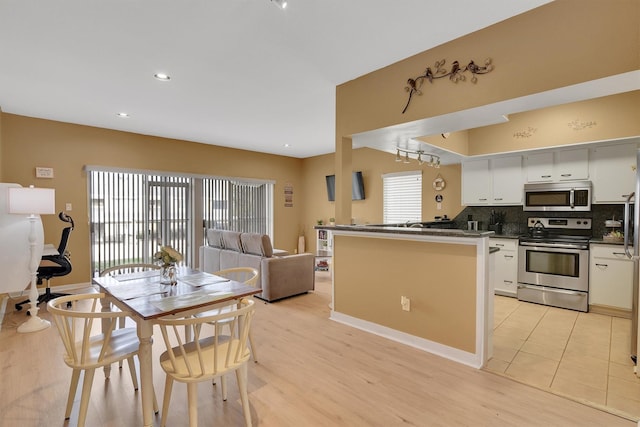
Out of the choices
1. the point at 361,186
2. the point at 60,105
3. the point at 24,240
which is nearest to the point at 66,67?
the point at 60,105

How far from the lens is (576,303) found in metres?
3.99

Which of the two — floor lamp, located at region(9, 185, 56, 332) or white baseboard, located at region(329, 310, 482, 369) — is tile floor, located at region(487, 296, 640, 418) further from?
floor lamp, located at region(9, 185, 56, 332)

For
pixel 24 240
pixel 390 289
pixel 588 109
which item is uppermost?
pixel 588 109

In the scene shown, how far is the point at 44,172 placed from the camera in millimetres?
4891

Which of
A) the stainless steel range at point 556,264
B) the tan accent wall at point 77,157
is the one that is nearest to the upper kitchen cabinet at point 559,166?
the stainless steel range at point 556,264

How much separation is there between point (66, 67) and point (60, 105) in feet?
4.90

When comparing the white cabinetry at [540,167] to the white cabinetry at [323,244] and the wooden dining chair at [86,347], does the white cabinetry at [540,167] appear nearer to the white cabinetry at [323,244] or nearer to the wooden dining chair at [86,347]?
the white cabinetry at [323,244]

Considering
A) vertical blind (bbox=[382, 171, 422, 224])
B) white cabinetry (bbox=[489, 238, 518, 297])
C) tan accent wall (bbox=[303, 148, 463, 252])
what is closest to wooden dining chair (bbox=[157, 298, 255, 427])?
white cabinetry (bbox=[489, 238, 518, 297])

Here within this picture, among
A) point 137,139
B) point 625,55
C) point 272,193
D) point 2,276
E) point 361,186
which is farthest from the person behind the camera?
point 272,193

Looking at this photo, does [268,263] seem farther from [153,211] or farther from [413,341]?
[153,211]

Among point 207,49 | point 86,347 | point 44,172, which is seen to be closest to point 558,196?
point 207,49

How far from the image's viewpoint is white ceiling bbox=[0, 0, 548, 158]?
2.29 meters

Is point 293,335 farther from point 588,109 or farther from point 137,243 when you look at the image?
point 588,109

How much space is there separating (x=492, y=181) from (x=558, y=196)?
87 centimetres
